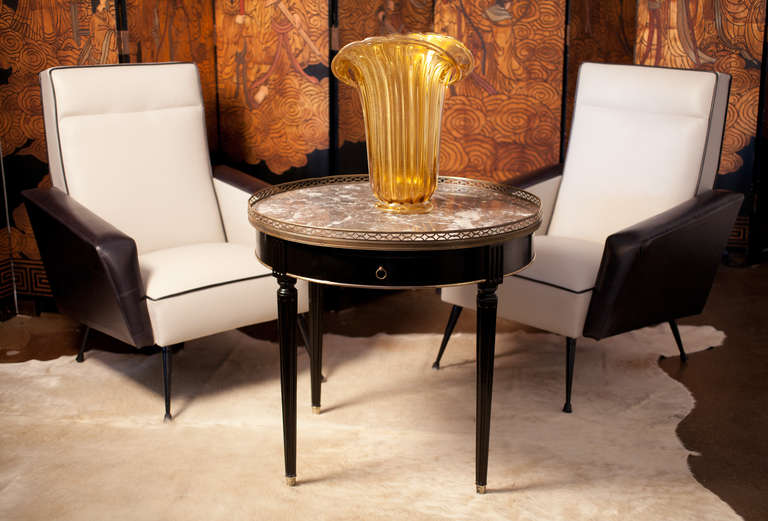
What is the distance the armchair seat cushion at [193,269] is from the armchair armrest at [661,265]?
1.05 m

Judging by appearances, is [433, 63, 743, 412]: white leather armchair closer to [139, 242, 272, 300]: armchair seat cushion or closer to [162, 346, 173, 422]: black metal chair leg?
[139, 242, 272, 300]: armchair seat cushion

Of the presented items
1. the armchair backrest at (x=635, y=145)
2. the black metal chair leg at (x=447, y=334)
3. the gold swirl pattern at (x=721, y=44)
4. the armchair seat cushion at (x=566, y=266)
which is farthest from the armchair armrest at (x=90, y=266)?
the gold swirl pattern at (x=721, y=44)

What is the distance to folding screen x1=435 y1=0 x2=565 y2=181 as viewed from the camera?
142 inches

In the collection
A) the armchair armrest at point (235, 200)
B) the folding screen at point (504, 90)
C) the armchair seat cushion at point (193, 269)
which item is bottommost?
the armchair seat cushion at point (193, 269)

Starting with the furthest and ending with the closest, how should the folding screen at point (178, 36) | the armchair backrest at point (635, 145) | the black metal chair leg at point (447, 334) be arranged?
1. the folding screen at point (178, 36)
2. the black metal chair leg at point (447, 334)
3. the armchair backrest at point (635, 145)

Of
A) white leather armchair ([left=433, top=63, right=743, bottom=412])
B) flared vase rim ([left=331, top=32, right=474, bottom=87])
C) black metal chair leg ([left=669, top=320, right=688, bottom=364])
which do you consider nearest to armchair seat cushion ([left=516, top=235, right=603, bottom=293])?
white leather armchair ([left=433, top=63, right=743, bottom=412])

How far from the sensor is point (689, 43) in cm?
423

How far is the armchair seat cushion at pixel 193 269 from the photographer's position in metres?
2.61

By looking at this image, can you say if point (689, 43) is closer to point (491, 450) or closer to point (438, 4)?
point (438, 4)

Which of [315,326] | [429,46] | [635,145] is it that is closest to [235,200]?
[315,326]

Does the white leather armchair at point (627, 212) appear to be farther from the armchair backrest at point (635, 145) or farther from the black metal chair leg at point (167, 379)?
the black metal chair leg at point (167, 379)

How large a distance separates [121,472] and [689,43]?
334 cm

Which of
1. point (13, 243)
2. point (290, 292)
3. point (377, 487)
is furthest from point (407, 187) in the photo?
point (13, 243)

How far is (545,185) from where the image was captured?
320cm
